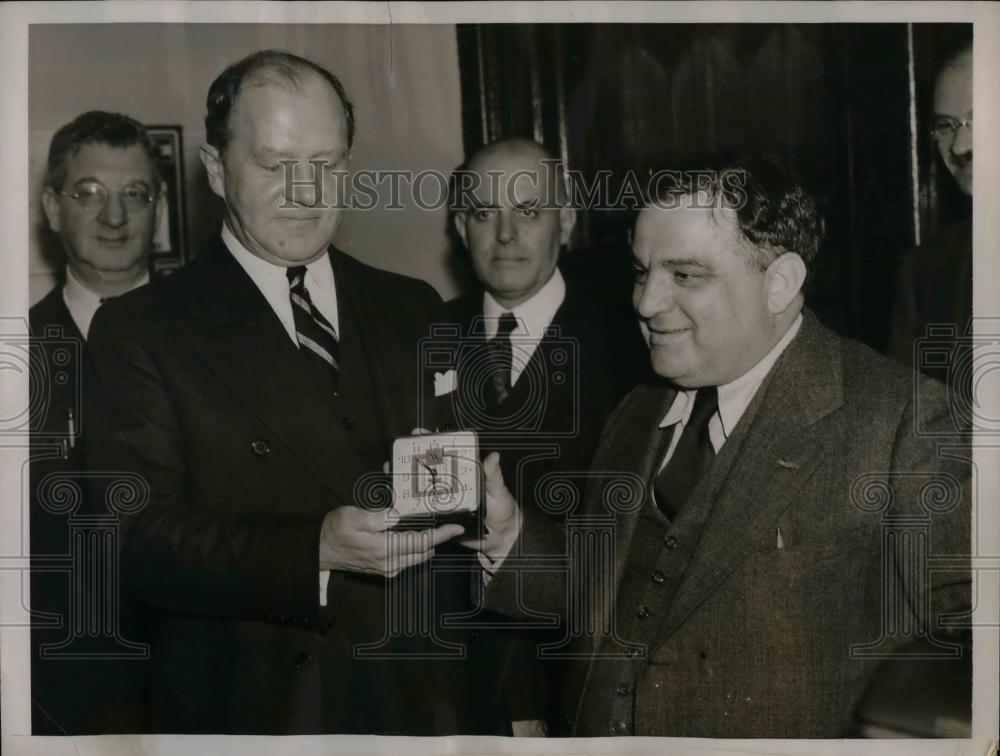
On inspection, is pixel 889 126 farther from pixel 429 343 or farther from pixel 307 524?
pixel 307 524

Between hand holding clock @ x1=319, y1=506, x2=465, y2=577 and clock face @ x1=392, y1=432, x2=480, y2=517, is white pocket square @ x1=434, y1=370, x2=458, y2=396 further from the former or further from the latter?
hand holding clock @ x1=319, y1=506, x2=465, y2=577

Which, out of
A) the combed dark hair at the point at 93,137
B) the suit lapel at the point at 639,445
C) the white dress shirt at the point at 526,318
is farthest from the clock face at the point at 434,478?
the combed dark hair at the point at 93,137

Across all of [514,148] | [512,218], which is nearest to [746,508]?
[512,218]

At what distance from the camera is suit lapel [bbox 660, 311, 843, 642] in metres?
2.59

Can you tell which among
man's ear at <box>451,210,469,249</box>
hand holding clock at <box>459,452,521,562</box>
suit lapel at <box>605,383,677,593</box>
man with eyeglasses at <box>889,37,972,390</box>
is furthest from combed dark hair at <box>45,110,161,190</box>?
man with eyeglasses at <box>889,37,972,390</box>

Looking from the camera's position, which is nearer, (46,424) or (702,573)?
(702,573)

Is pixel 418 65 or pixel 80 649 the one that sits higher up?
pixel 418 65

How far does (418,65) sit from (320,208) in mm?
427

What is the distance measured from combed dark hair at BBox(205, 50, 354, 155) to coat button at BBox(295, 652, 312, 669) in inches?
48.9

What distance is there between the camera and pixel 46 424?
275cm

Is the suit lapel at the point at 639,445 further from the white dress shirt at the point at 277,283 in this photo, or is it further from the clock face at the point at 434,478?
the white dress shirt at the point at 277,283

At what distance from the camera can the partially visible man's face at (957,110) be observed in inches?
107

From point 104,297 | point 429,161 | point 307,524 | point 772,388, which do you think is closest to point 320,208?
point 429,161

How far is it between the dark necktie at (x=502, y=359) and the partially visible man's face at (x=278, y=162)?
0.50 metres
